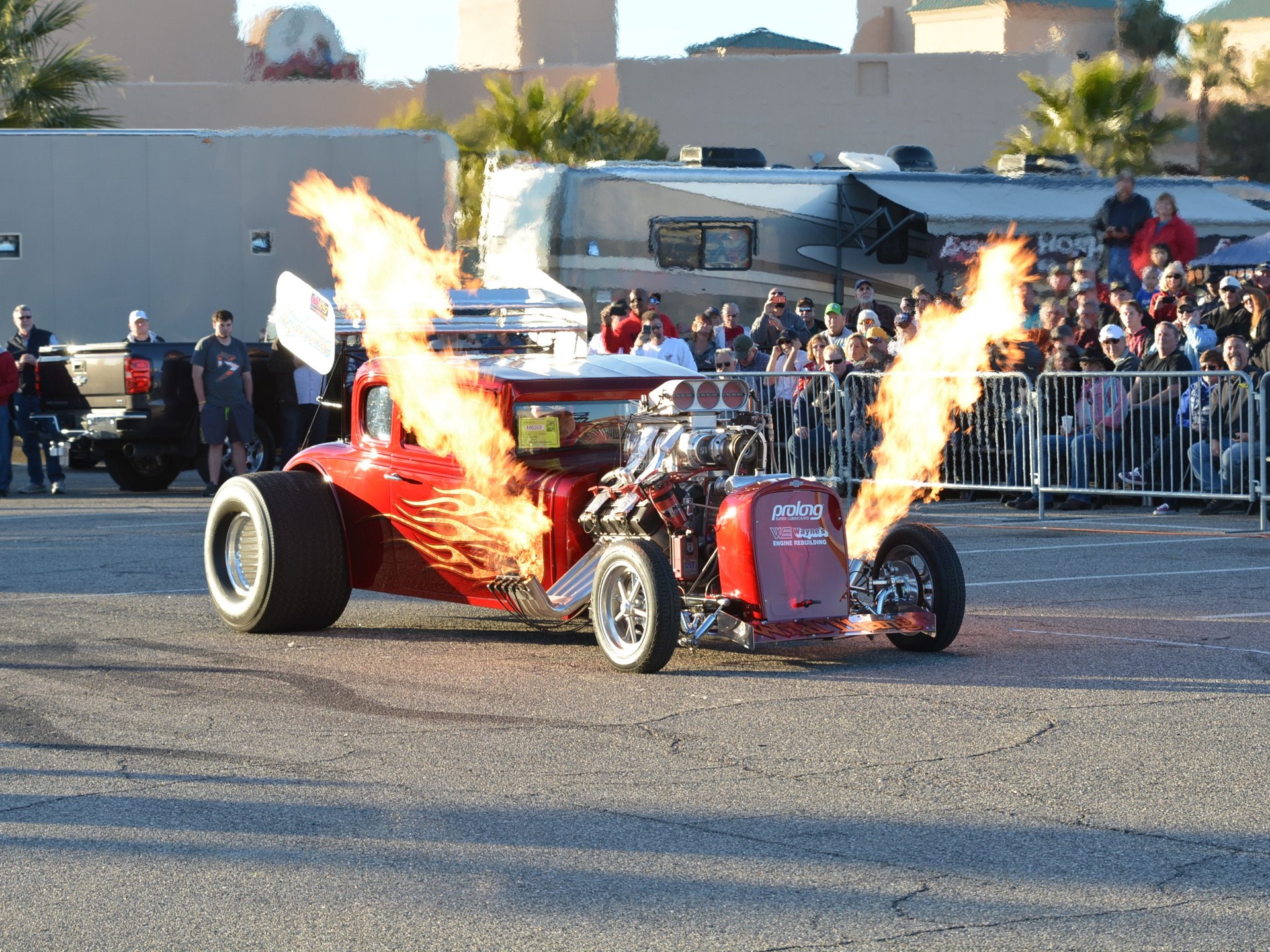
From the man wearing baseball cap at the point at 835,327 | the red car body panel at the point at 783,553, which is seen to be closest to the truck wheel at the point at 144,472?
the man wearing baseball cap at the point at 835,327

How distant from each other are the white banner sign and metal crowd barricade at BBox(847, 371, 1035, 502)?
247 inches

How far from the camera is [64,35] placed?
2434 inches

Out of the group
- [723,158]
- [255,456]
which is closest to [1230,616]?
[255,456]

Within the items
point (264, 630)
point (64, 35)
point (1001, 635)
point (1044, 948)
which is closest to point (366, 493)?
point (264, 630)

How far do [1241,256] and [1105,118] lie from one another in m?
30.8

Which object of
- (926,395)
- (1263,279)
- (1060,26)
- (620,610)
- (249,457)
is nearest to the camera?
(620,610)

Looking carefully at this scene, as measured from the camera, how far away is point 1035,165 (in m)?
24.8

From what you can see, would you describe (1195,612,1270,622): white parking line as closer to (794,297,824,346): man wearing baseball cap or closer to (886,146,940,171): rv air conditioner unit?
(794,297,824,346): man wearing baseball cap

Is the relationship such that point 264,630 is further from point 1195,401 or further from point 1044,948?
point 1195,401

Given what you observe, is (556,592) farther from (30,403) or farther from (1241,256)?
(1241,256)

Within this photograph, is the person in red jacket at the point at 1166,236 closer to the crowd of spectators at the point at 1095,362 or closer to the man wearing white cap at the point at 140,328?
the crowd of spectators at the point at 1095,362

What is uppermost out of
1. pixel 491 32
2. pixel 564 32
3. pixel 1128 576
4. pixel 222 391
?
pixel 491 32

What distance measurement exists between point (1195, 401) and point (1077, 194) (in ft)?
31.3

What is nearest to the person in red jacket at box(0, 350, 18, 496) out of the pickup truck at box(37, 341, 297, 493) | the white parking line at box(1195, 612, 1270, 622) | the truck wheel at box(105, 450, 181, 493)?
the pickup truck at box(37, 341, 297, 493)
